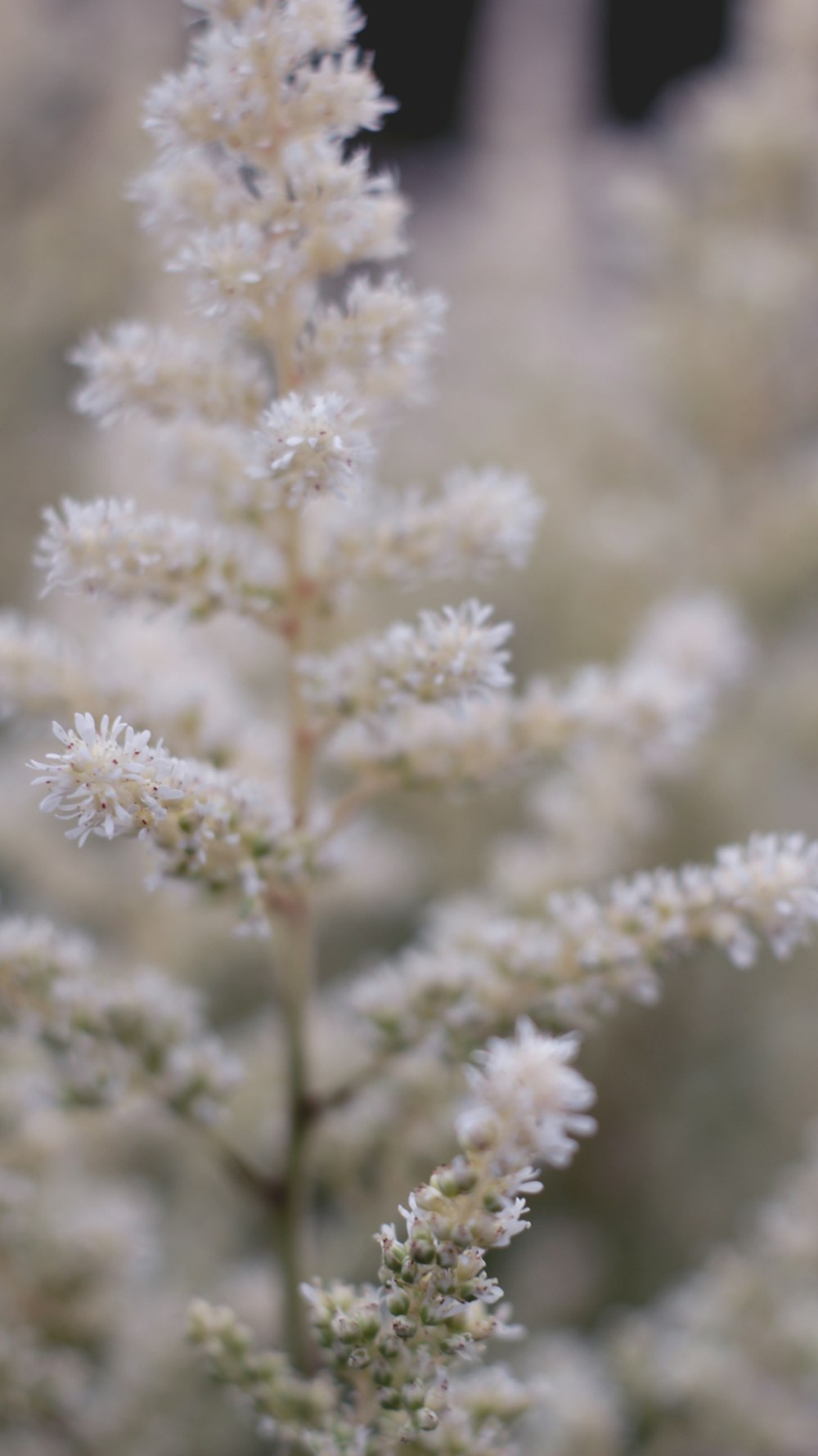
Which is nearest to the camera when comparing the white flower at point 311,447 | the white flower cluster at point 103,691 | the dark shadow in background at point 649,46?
the white flower at point 311,447

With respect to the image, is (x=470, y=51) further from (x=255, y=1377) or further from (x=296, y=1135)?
(x=255, y=1377)

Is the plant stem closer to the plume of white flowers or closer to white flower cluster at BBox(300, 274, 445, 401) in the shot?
the plume of white flowers

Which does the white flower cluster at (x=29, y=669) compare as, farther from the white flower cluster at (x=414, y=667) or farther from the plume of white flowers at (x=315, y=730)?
the white flower cluster at (x=414, y=667)

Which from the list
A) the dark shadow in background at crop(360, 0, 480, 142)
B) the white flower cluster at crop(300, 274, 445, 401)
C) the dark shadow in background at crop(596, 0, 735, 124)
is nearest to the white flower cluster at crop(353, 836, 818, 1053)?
the white flower cluster at crop(300, 274, 445, 401)

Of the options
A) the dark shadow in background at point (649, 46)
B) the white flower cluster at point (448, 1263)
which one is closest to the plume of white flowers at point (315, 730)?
the white flower cluster at point (448, 1263)

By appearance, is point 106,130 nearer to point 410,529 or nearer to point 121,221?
point 121,221
